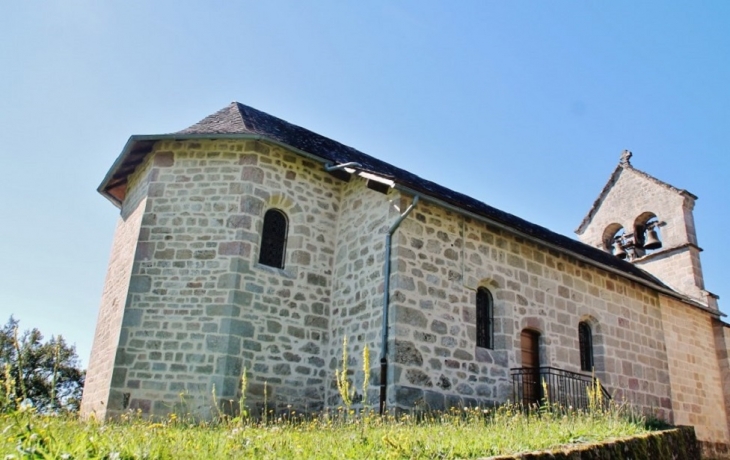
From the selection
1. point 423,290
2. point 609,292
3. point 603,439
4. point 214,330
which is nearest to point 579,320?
point 609,292

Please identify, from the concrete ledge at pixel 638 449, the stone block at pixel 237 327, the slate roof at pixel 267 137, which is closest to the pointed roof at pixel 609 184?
the slate roof at pixel 267 137

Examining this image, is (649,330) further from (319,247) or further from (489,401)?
→ (319,247)

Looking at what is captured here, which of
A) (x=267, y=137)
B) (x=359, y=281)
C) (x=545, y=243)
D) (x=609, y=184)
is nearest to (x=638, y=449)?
(x=359, y=281)

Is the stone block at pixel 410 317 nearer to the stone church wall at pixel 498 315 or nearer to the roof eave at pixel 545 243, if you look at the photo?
the stone church wall at pixel 498 315

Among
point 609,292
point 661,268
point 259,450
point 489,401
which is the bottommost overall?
point 259,450

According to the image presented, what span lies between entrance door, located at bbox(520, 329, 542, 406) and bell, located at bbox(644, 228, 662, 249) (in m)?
8.42

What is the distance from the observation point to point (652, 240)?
56.7 ft

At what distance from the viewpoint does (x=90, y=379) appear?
9914 mm

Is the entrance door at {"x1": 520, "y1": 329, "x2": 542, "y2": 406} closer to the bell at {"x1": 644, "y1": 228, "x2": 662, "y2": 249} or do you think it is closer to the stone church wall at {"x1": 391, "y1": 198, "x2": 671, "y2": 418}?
the stone church wall at {"x1": 391, "y1": 198, "x2": 671, "y2": 418}

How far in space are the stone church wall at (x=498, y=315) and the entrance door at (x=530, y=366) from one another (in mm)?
160

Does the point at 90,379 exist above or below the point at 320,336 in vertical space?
below

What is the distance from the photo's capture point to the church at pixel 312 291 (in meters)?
8.73

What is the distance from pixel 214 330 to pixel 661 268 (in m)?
14.0

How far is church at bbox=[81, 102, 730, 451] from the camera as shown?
28.7 feet
